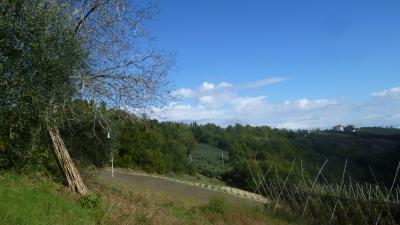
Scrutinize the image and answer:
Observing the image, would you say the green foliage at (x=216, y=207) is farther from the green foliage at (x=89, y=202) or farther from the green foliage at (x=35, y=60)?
A: the green foliage at (x=35, y=60)

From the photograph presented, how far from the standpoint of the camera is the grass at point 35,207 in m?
9.54

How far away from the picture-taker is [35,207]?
430 inches

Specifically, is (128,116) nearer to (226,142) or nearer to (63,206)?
(63,206)

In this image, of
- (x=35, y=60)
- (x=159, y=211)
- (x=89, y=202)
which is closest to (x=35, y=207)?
(x=89, y=202)

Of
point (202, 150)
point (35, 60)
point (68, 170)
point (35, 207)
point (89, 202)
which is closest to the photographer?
point (35, 207)

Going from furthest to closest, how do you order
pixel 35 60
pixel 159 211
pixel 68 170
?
pixel 159 211
pixel 68 170
pixel 35 60

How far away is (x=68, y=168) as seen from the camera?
16484mm

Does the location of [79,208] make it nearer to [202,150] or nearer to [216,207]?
[216,207]

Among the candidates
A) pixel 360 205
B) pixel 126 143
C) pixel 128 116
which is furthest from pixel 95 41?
pixel 126 143

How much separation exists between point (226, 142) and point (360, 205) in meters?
58.7

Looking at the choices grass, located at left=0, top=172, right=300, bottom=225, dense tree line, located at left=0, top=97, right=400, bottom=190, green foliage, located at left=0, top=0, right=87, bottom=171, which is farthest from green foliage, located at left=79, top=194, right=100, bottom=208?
dense tree line, located at left=0, top=97, right=400, bottom=190

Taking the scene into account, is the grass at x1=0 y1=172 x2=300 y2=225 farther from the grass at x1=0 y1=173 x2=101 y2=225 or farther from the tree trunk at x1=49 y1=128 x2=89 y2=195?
the tree trunk at x1=49 y1=128 x2=89 y2=195

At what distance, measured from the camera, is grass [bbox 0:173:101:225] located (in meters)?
9.54

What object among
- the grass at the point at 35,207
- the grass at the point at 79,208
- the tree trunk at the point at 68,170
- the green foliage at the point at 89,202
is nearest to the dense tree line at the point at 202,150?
the tree trunk at the point at 68,170
